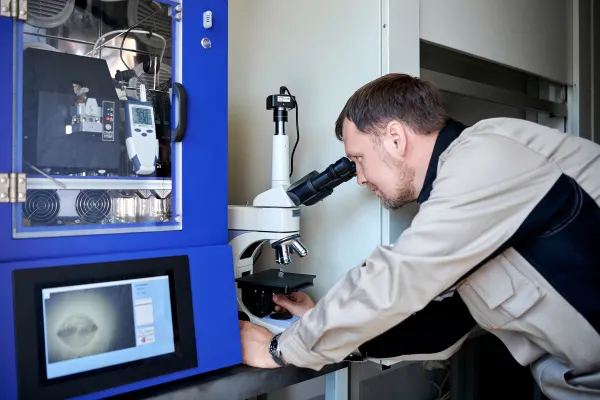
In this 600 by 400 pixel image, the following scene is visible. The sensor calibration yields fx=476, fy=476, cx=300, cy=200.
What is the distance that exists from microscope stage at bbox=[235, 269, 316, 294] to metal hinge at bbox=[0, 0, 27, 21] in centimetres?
84

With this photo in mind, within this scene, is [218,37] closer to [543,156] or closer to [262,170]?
[262,170]

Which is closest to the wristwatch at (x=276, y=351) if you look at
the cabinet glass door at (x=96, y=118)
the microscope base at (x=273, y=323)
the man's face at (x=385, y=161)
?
the microscope base at (x=273, y=323)

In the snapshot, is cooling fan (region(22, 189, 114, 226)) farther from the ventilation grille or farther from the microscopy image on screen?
the ventilation grille

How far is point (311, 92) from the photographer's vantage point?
1.66m

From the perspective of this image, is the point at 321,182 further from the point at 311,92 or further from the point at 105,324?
the point at 105,324

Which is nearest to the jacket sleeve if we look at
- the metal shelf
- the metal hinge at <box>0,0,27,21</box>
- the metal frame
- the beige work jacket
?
the beige work jacket

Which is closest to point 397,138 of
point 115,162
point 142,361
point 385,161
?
point 385,161

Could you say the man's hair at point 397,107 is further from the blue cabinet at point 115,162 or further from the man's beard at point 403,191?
the blue cabinet at point 115,162

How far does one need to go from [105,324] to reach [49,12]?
0.72 meters

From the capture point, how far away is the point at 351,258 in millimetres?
1545

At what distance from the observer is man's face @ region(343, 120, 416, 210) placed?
128 centimetres

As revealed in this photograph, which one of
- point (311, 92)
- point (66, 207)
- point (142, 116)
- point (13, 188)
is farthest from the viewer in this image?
point (311, 92)

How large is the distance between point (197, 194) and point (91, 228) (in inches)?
10.8

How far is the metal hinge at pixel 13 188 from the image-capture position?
942 mm
